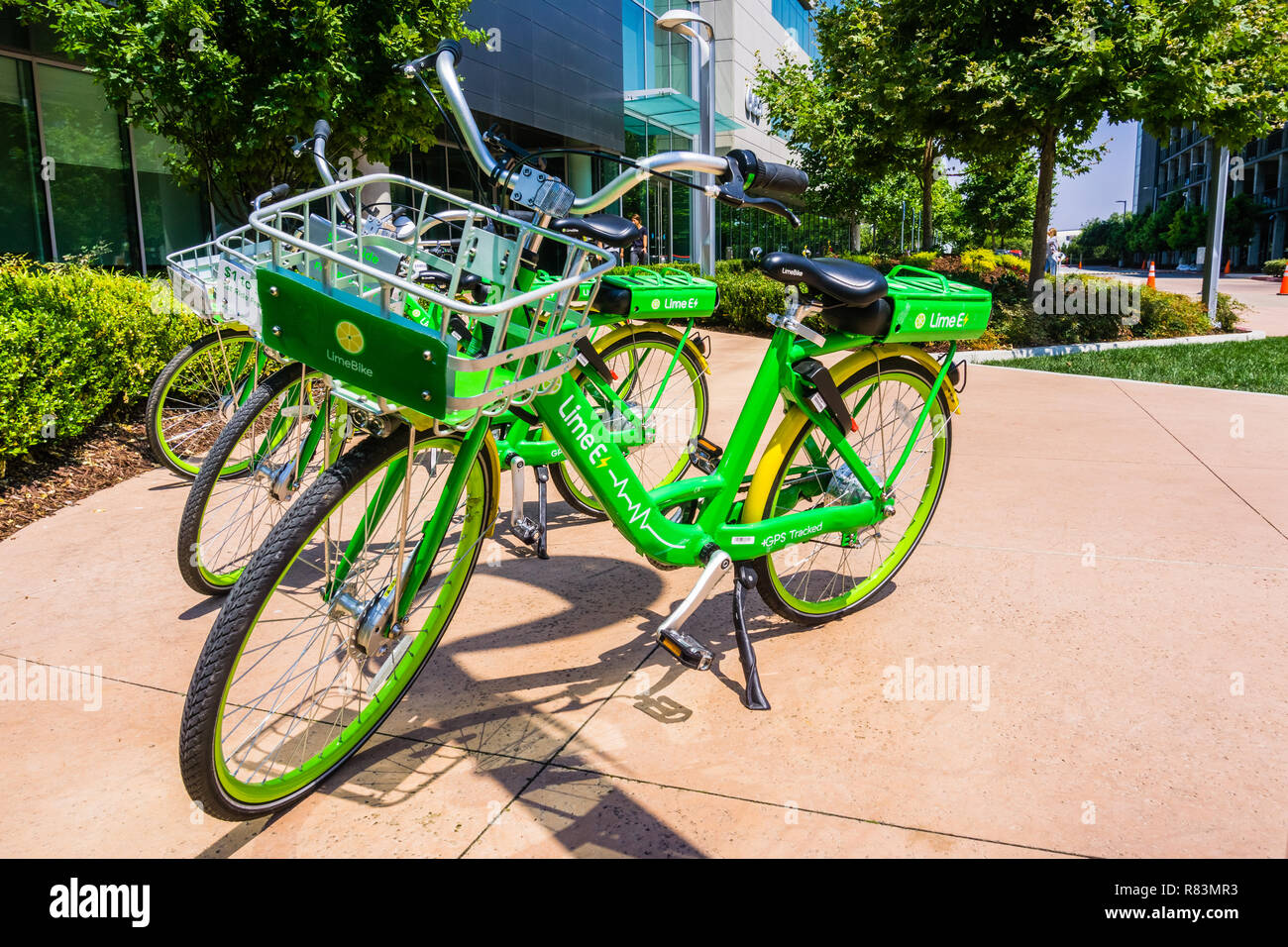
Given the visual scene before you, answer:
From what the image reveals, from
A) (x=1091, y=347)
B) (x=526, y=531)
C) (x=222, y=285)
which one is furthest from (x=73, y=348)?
(x=1091, y=347)

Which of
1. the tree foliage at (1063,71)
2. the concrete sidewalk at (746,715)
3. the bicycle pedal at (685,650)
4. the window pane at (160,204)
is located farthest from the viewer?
the window pane at (160,204)

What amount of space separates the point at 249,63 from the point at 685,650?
20.1 feet

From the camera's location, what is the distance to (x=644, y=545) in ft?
9.63

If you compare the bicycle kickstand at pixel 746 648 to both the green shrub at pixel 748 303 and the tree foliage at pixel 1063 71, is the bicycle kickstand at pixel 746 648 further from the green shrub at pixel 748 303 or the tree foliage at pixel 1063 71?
the tree foliage at pixel 1063 71

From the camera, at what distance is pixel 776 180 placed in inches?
95.1

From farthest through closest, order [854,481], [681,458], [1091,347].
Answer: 1. [1091,347]
2. [681,458]
3. [854,481]

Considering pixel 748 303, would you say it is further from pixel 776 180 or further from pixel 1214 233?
pixel 776 180

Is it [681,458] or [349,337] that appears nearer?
[349,337]

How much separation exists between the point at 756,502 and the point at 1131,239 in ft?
310

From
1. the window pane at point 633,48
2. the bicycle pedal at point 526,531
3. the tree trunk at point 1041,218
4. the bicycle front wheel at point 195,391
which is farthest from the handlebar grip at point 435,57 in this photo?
the window pane at point 633,48

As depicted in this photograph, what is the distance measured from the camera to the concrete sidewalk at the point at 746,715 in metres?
2.32

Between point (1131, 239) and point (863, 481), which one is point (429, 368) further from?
point (1131, 239)

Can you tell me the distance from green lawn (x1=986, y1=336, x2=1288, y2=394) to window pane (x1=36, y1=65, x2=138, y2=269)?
401 inches

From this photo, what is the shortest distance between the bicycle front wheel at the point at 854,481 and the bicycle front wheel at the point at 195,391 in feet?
8.85
